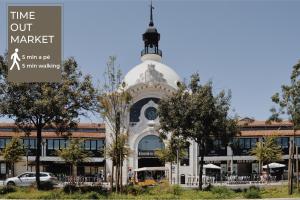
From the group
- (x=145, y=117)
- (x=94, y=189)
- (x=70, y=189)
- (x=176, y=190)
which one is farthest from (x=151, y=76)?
(x=176, y=190)

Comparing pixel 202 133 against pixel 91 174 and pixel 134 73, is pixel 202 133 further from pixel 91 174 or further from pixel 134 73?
pixel 91 174

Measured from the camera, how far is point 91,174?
61.4 meters

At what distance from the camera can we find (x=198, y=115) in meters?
35.2

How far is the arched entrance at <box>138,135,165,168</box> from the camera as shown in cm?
5591

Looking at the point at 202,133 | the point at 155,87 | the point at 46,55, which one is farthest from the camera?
the point at 155,87

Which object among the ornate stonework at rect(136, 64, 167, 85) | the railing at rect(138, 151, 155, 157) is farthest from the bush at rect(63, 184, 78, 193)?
the ornate stonework at rect(136, 64, 167, 85)

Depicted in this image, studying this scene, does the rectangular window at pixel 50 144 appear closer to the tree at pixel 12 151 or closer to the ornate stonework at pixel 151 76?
the tree at pixel 12 151

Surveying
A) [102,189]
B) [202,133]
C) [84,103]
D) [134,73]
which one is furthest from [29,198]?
[134,73]

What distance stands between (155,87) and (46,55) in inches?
1268

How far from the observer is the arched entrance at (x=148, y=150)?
183ft

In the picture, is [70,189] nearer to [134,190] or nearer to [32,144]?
[134,190]

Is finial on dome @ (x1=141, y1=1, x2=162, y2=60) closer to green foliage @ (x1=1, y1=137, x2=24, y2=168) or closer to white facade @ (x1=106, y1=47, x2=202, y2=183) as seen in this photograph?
white facade @ (x1=106, y1=47, x2=202, y2=183)

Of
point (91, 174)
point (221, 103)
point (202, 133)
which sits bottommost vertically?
point (91, 174)

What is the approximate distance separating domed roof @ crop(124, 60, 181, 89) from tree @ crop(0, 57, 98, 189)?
879 inches
